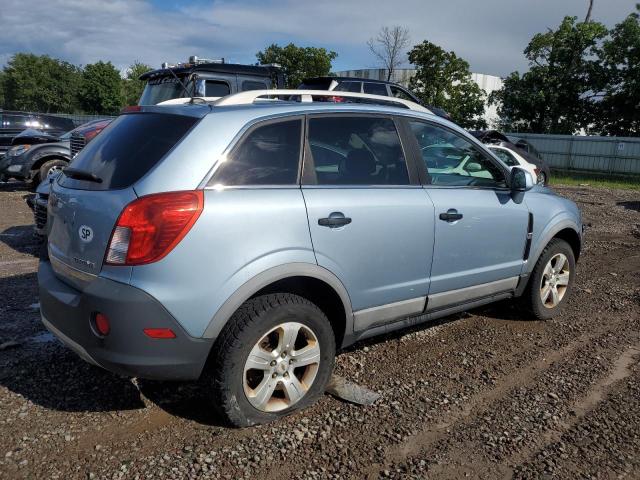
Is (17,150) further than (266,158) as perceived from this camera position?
Yes

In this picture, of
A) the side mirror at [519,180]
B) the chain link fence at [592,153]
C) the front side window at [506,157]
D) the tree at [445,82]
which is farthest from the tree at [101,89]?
the side mirror at [519,180]

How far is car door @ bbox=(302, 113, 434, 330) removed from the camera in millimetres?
3219

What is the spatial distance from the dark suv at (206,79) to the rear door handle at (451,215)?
19.4 ft

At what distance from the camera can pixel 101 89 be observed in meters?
48.2

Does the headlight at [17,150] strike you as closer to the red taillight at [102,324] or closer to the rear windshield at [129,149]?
the rear windshield at [129,149]

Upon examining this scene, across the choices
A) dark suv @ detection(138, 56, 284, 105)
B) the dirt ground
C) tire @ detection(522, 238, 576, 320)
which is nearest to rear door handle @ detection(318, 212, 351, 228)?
the dirt ground

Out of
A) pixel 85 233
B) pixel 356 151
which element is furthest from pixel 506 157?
pixel 85 233

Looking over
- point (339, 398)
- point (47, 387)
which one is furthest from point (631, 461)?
point (47, 387)

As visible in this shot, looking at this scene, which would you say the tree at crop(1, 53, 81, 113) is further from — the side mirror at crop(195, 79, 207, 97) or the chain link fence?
the side mirror at crop(195, 79, 207, 97)

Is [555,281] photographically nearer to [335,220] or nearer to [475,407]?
[475,407]

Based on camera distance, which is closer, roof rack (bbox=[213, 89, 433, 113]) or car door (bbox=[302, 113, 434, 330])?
car door (bbox=[302, 113, 434, 330])

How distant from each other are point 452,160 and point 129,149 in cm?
237

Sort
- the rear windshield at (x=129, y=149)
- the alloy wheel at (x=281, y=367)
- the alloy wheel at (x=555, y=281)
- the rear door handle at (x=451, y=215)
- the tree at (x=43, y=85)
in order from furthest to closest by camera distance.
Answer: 1. the tree at (x=43, y=85)
2. the alloy wheel at (x=555, y=281)
3. the rear door handle at (x=451, y=215)
4. the alloy wheel at (x=281, y=367)
5. the rear windshield at (x=129, y=149)

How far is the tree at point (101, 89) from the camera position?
48281 millimetres
